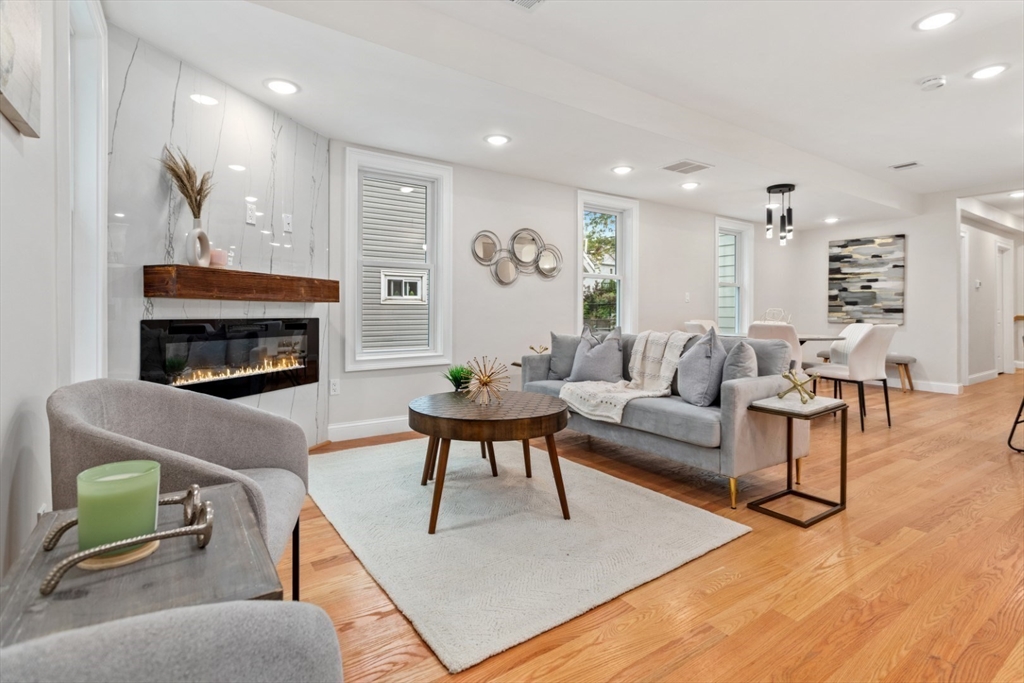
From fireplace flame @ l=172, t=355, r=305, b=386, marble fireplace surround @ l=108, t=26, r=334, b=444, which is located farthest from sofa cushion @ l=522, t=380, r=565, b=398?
fireplace flame @ l=172, t=355, r=305, b=386

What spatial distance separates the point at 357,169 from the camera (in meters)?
3.92

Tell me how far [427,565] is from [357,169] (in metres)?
3.07

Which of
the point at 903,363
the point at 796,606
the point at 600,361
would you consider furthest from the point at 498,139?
the point at 903,363

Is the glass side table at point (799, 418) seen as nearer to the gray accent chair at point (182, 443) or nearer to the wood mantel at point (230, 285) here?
the gray accent chair at point (182, 443)

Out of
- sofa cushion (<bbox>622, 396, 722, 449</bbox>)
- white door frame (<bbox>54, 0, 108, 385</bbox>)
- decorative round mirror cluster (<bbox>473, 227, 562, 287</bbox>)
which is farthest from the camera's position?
decorative round mirror cluster (<bbox>473, 227, 562, 287</bbox>)

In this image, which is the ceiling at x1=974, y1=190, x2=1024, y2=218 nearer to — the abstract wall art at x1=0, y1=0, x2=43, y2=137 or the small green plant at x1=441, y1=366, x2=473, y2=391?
the small green plant at x1=441, y1=366, x2=473, y2=391

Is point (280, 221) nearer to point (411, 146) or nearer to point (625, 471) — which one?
point (411, 146)

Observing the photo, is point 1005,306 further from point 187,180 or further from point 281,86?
point 187,180

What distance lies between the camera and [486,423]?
2238 mm

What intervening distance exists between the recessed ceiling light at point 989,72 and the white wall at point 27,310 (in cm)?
454

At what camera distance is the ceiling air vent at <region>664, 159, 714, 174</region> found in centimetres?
429

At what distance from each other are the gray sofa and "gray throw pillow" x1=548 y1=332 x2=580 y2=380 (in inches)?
31.5

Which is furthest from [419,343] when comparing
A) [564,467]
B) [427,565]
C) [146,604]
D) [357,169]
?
[146,604]

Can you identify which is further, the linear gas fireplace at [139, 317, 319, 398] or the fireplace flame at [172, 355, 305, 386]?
the fireplace flame at [172, 355, 305, 386]
